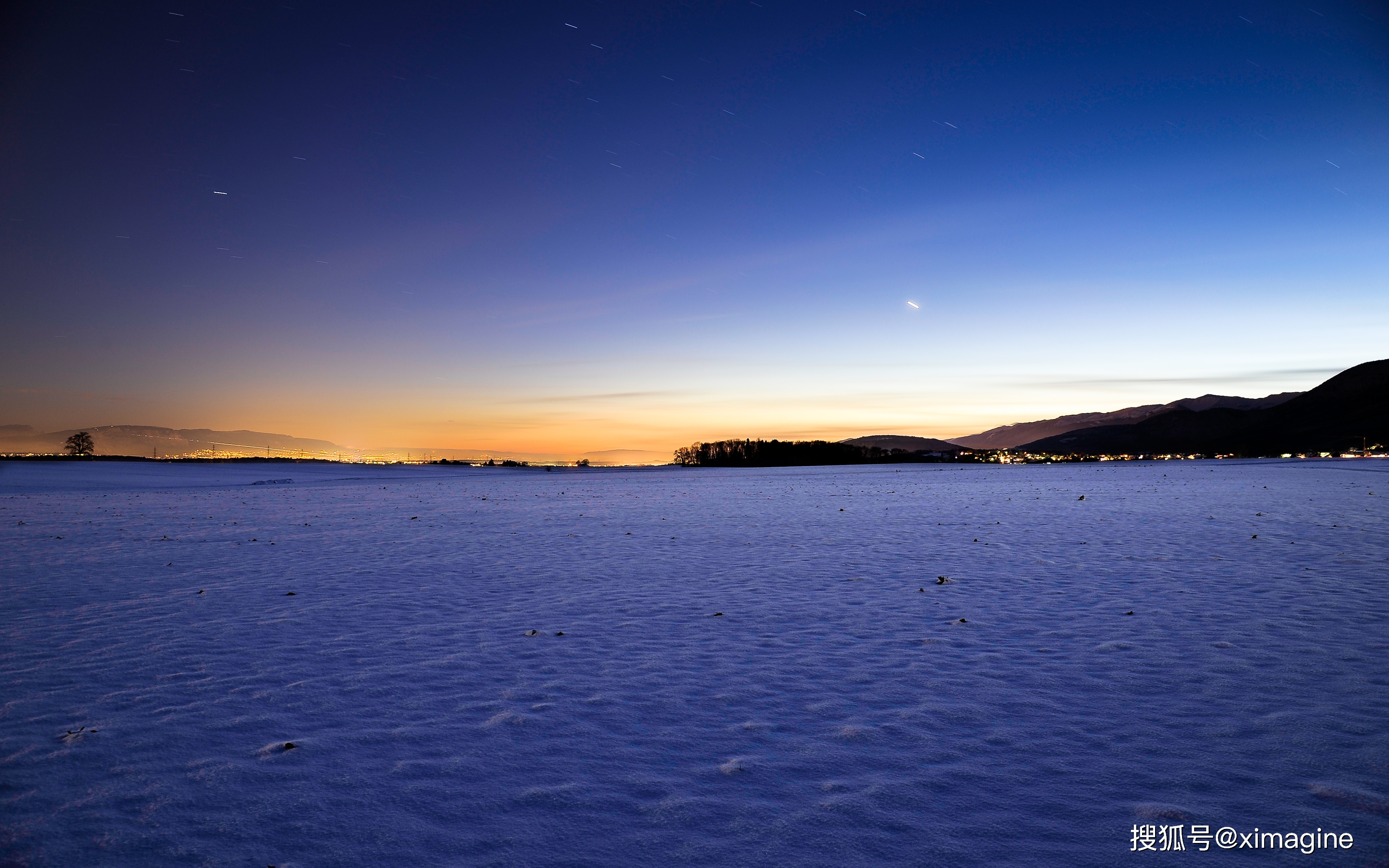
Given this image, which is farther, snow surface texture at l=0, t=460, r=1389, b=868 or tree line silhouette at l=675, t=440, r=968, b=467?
tree line silhouette at l=675, t=440, r=968, b=467

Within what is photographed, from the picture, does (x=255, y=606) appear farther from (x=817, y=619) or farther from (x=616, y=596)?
(x=817, y=619)

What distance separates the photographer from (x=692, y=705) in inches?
236

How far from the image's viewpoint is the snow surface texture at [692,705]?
3969 mm

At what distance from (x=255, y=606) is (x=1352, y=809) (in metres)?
12.4

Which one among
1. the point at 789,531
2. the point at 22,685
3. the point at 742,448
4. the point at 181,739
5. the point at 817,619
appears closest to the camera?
the point at 181,739

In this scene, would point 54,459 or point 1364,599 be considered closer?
point 1364,599

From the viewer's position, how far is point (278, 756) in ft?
16.2

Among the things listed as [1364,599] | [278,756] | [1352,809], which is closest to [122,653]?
[278,756]

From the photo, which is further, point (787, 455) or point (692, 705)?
point (787, 455)

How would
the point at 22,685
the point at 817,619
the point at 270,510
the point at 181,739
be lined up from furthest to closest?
the point at 270,510 < the point at 817,619 < the point at 22,685 < the point at 181,739

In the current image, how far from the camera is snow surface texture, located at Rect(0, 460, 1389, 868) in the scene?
397 cm

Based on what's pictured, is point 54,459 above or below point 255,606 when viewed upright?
above

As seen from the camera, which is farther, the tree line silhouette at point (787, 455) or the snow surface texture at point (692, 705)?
the tree line silhouette at point (787, 455)

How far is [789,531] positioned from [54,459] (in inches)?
3587
